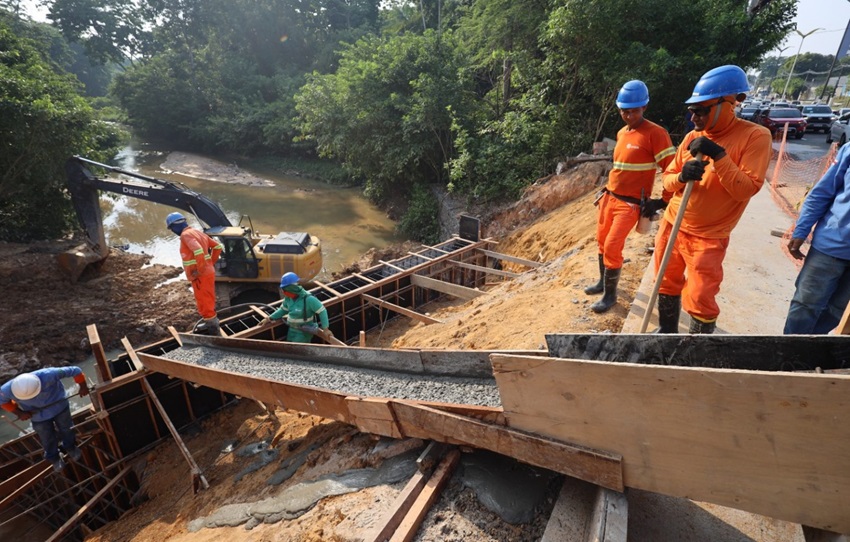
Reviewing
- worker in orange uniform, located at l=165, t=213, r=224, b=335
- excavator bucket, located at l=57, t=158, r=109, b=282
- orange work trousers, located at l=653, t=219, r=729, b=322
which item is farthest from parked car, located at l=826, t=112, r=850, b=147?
excavator bucket, located at l=57, t=158, r=109, b=282

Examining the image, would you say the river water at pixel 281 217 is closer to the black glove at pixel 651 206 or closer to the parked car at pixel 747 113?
the black glove at pixel 651 206

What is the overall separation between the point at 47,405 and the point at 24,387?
13.8 inches

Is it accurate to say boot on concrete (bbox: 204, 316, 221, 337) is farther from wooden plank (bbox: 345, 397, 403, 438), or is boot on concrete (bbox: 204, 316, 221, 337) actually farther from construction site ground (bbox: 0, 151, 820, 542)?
wooden plank (bbox: 345, 397, 403, 438)

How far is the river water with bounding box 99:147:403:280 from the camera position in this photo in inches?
596

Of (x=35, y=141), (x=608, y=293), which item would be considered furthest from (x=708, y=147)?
(x=35, y=141)

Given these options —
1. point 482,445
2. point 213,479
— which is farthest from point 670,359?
point 213,479

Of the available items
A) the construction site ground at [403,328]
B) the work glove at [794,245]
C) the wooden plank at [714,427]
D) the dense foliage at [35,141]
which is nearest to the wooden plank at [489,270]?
the construction site ground at [403,328]

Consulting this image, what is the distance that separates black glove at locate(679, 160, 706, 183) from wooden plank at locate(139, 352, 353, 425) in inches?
118

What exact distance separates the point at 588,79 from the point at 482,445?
10.9 metres

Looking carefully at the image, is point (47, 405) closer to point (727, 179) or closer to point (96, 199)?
point (727, 179)

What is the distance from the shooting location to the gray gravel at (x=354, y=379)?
3.19 metres

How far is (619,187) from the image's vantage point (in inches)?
149

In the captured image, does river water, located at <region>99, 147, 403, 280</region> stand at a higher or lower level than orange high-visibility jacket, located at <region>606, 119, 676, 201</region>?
lower

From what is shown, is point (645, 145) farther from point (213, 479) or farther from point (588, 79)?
point (588, 79)
